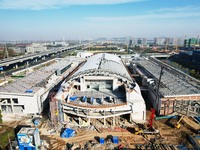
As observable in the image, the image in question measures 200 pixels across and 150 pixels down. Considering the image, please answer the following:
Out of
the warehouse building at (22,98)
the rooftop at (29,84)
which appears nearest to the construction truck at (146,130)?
the warehouse building at (22,98)

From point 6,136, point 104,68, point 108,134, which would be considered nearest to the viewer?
point 6,136

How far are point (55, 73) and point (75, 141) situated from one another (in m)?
27.8

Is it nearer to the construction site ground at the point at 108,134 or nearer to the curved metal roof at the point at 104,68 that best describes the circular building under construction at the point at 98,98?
the curved metal roof at the point at 104,68

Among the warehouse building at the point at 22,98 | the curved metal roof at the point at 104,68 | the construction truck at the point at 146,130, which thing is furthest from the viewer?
the curved metal roof at the point at 104,68

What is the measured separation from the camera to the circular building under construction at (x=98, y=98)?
27023 mm

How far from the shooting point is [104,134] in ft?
83.5

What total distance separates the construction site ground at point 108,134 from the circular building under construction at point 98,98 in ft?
6.31

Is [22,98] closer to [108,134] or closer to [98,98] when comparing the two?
[98,98]

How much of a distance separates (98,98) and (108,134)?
732 cm

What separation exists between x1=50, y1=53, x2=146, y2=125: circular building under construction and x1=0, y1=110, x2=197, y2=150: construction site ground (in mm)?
1924

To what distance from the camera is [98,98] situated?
30.5m

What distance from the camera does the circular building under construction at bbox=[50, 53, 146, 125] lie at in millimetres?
27023

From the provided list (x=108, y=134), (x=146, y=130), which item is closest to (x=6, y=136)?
(x=108, y=134)

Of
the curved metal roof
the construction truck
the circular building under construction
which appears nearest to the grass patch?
the circular building under construction
